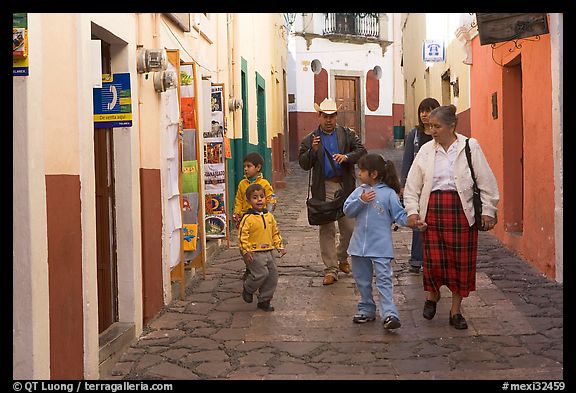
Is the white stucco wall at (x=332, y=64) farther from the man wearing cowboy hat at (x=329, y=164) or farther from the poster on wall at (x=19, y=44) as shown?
the poster on wall at (x=19, y=44)

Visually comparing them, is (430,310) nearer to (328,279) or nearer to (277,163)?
(328,279)

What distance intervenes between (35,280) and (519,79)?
7322mm

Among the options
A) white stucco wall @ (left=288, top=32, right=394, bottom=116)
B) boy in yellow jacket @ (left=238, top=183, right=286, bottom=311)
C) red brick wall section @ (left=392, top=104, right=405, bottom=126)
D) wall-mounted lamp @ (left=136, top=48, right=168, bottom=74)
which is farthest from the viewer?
red brick wall section @ (left=392, top=104, right=405, bottom=126)

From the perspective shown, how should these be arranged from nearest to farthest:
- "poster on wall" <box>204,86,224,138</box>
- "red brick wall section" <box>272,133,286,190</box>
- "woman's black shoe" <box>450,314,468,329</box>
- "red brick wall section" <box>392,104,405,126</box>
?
1. "woman's black shoe" <box>450,314,468,329</box>
2. "poster on wall" <box>204,86,224,138</box>
3. "red brick wall section" <box>272,133,286,190</box>
4. "red brick wall section" <box>392,104,405,126</box>

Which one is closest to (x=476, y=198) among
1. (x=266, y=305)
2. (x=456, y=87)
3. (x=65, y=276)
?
(x=266, y=305)

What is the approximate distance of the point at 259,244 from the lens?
698cm

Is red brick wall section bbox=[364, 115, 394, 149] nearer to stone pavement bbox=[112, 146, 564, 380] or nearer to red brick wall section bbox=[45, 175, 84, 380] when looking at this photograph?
stone pavement bbox=[112, 146, 564, 380]

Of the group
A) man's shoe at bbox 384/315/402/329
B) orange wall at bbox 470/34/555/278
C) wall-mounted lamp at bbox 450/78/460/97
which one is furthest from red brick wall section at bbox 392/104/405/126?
man's shoe at bbox 384/315/402/329

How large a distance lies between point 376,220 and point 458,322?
0.98 m

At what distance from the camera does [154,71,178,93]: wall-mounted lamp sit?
23.0ft

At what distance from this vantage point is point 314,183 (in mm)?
8094

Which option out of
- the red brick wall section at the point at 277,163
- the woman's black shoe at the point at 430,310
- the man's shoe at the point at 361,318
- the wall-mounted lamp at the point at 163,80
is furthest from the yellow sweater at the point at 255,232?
the red brick wall section at the point at 277,163

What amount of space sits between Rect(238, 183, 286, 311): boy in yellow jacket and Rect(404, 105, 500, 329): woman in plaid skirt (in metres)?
1.39

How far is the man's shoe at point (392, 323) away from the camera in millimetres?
6035
